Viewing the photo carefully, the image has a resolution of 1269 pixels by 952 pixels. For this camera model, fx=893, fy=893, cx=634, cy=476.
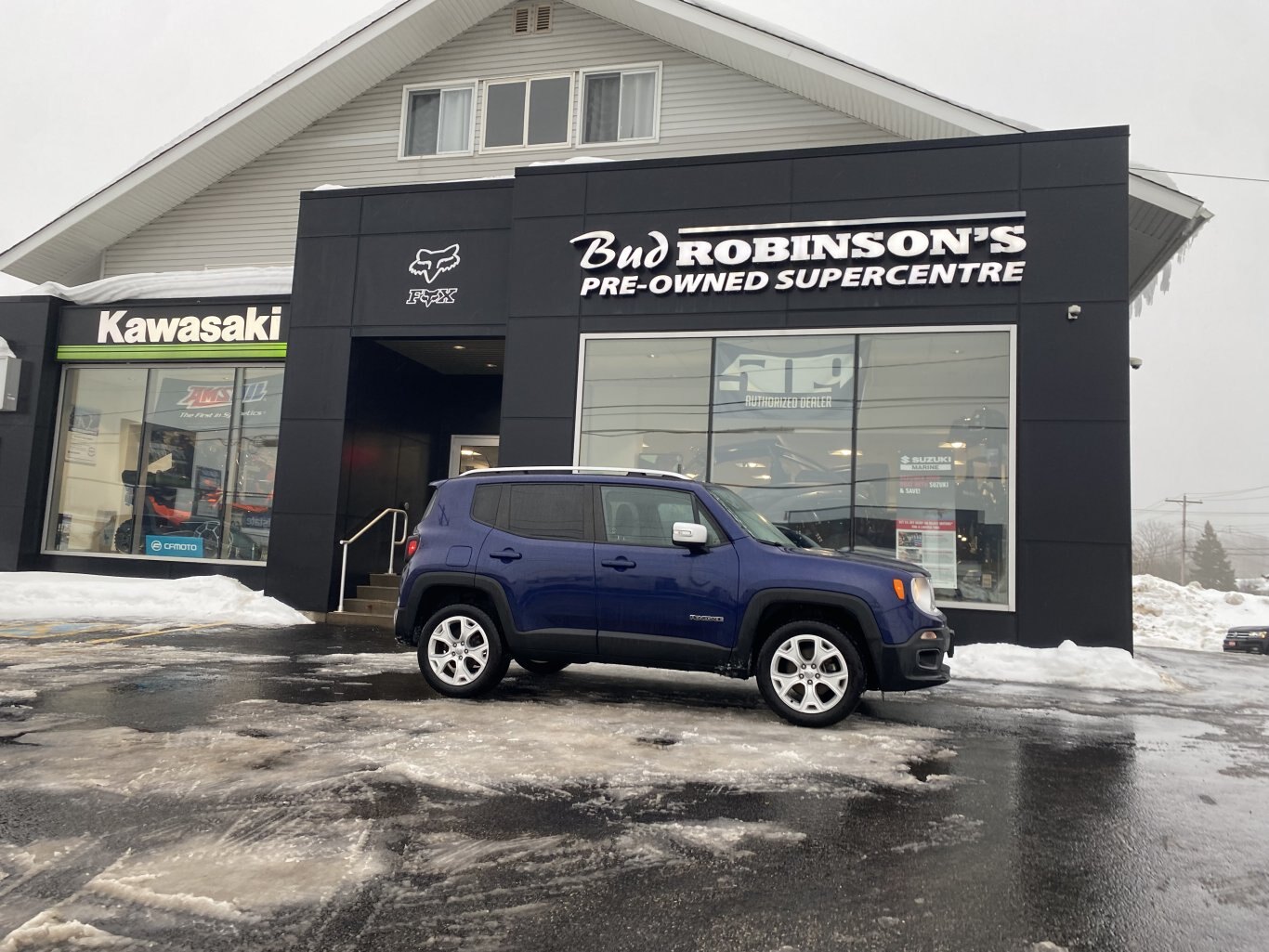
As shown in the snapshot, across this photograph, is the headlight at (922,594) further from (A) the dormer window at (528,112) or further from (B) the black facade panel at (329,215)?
(A) the dormer window at (528,112)

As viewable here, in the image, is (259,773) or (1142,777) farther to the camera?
(1142,777)

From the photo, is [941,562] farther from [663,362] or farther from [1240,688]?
[663,362]

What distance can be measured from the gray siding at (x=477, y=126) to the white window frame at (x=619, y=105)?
76mm

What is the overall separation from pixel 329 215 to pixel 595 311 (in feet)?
16.1

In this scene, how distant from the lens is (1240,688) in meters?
10.6

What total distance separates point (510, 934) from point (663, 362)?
33.3 ft

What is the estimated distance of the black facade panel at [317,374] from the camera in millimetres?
13711

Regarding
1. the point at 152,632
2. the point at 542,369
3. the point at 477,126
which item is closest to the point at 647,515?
the point at 542,369

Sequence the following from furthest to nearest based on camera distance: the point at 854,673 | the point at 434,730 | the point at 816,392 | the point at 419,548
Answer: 1. the point at 816,392
2. the point at 419,548
3. the point at 854,673
4. the point at 434,730

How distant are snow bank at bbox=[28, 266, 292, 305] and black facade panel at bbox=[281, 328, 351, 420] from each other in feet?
4.72

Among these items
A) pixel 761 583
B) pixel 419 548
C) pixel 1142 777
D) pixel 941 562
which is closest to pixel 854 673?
pixel 761 583

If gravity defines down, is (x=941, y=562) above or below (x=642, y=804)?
above

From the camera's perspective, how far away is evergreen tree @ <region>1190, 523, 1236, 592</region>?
76500mm

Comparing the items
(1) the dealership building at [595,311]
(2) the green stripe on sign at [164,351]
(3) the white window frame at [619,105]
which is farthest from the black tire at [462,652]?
(3) the white window frame at [619,105]
